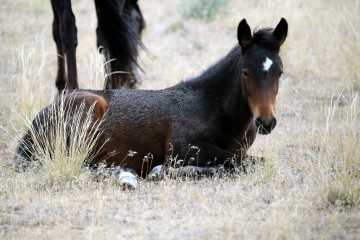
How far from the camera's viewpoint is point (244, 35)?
19.6 ft

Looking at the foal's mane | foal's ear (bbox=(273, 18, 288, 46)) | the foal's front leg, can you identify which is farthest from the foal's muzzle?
foal's ear (bbox=(273, 18, 288, 46))

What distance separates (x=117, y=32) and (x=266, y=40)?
3.34 meters

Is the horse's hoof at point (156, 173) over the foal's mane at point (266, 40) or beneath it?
beneath

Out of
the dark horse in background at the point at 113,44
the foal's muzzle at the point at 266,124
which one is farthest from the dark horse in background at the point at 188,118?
the dark horse in background at the point at 113,44

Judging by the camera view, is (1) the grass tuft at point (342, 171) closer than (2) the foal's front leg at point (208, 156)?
Yes

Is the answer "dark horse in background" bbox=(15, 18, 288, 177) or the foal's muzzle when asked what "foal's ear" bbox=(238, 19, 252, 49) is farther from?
the foal's muzzle

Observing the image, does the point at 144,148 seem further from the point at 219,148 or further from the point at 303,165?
the point at 303,165

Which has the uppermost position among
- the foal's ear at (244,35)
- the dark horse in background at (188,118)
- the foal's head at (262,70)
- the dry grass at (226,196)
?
the foal's ear at (244,35)

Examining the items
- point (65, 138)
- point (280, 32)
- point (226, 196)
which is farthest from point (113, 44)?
point (226, 196)

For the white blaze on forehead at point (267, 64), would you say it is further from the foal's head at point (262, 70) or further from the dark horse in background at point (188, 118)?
the dark horse in background at point (188, 118)

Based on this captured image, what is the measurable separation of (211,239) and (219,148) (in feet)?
6.11

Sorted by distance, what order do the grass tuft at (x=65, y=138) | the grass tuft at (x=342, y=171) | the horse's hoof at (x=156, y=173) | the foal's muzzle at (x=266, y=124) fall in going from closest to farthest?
the grass tuft at (x=342, y=171) < the foal's muzzle at (x=266, y=124) < the grass tuft at (x=65, y=138) < the horse's hoof at (x=156, y=173)

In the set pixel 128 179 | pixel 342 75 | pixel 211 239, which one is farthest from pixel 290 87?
pixel 211 239

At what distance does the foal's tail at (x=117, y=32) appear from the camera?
8641mm
